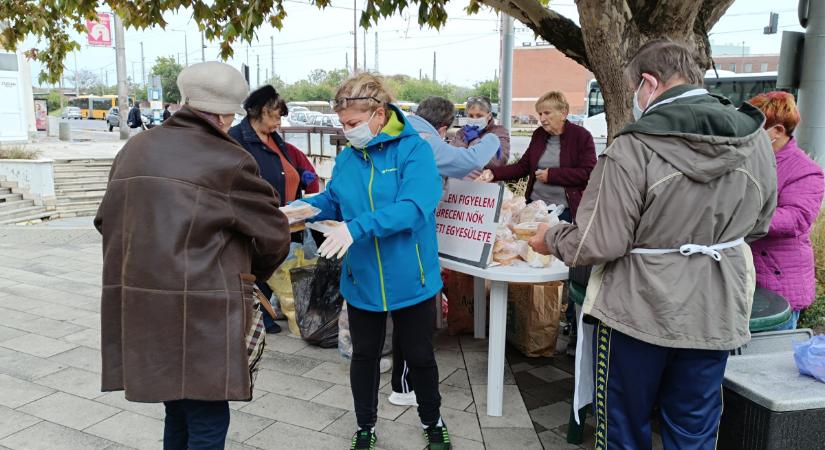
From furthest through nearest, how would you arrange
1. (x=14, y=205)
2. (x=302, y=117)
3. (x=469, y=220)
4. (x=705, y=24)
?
(x=302, y=117) → (x=14, y=205) → (x=705, y=24) → (x=469, y=220)

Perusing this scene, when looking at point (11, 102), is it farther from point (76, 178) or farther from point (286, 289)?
point (286, 289)

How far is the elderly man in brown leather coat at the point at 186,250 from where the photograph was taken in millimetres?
1829

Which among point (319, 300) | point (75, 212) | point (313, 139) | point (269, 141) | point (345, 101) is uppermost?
point (345, 101)

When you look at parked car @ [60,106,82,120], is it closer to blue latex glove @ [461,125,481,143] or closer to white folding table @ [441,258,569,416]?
blue latex glove @ [461,125,481,143]

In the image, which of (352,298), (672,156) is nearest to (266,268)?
(352,298)

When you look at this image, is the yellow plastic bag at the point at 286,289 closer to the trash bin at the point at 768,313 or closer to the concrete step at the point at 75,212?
the trash bin at the point at 768,313

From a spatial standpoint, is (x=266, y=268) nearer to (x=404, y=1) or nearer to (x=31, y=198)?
(x=404, y=1)

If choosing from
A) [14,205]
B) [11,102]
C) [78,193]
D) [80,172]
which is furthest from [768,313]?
[11,102]

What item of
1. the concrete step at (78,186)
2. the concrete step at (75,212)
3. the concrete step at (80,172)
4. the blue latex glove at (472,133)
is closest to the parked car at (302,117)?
the concrete step at (80,172)

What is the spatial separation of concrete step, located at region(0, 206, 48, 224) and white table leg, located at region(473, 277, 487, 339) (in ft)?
31.2

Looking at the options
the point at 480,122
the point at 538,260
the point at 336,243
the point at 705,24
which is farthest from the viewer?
the point at 480,122

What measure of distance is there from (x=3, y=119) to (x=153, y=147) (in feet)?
68.3

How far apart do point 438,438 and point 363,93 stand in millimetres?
1636

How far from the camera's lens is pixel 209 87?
1921 millimetres
